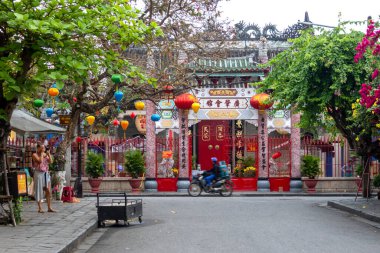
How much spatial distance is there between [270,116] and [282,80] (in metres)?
7.59

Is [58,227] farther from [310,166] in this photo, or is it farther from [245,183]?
[310,166]

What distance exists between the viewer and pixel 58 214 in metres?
15.9

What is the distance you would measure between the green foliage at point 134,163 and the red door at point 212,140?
3.65m

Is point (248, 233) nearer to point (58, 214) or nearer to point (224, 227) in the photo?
point (224, 227)

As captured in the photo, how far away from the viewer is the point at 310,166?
2973 cm

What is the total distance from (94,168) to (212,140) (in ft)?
22.1

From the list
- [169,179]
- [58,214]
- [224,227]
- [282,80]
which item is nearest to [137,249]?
[224,227]

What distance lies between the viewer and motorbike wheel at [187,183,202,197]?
27.7 metres

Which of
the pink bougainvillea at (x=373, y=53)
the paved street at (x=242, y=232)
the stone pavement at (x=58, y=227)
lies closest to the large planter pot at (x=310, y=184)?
the stone pavement at (x=58, y=227)

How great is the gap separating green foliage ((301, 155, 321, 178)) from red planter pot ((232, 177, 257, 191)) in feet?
7.27

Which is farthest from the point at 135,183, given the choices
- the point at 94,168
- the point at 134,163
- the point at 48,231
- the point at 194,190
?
the point at 48,231

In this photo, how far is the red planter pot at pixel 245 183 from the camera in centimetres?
3022

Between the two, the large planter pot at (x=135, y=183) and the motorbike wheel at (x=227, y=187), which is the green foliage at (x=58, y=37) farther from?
the large planter pot at (x=135, y=183)

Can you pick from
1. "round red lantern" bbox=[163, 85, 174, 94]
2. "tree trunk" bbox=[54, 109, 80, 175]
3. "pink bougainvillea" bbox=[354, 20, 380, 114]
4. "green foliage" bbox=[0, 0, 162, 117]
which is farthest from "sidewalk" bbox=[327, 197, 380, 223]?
"tree trunk" bbox=[54, 109, 80, 175]
